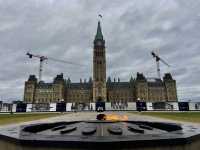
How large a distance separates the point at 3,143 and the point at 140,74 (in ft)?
485

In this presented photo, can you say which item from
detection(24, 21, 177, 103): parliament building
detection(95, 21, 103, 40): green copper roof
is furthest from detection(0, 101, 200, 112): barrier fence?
detection(95, 21, 103, 40): green copper roof

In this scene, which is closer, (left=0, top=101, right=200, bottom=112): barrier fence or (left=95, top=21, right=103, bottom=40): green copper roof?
(left=0, top=101, right=200, bottom=112): barrier fence

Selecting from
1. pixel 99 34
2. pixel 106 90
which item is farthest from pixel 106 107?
pixel 99 34

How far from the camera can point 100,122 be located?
5.25 metres

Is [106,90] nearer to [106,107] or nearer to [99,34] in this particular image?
[99,34]

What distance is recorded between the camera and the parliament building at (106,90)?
141875 mm

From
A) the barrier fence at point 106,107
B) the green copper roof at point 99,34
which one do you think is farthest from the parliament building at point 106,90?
the barrier fence at point 106,107

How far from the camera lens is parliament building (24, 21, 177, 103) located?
141875 millimetres

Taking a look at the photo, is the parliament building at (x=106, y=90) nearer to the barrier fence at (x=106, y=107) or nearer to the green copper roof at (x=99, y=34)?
the green copper roof at (x=99, y=34)

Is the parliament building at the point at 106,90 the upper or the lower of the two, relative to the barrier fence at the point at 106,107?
upper

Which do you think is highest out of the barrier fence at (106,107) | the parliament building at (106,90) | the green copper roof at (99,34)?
the green copper roof at (99,34)

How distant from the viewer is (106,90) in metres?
143

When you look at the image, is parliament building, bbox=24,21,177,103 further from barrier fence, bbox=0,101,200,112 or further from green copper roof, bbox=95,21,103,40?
barrier fence, bbox=0,101,200,112

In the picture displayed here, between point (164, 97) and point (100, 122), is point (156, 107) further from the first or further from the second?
point (164, 97)
